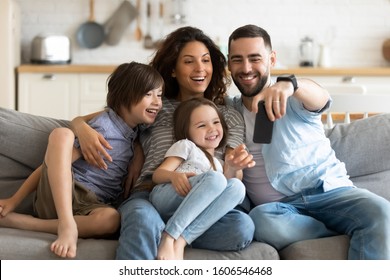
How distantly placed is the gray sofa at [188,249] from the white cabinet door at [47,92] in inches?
102

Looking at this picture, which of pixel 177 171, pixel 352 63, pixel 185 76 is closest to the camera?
pixel 177 171

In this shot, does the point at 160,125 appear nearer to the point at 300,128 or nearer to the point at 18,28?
the point at 300,128

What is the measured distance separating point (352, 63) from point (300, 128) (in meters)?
3.60

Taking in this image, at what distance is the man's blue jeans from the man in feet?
0.39

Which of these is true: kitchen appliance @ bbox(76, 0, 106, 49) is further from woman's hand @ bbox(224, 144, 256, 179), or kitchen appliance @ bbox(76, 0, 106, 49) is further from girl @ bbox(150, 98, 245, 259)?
woman's hand @ bbox(224, 144, 256, 179)

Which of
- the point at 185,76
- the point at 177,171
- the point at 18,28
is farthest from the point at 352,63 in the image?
the point at 177,171

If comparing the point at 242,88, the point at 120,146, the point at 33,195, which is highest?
the point at 242,88

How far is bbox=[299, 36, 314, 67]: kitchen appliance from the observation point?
18.2 ft

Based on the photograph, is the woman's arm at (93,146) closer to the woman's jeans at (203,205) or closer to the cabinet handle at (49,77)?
the woman's jeans at (203,205)

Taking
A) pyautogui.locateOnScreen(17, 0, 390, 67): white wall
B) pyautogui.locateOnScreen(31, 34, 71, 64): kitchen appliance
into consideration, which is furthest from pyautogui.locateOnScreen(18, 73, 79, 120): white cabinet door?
pyautogui.locateOnScreen(17, 0, 390, 67): white wall

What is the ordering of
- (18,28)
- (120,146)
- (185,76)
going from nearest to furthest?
(120,146) → (185,76) → (18,28)

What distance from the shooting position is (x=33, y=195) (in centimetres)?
246

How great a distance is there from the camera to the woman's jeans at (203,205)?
2.05m

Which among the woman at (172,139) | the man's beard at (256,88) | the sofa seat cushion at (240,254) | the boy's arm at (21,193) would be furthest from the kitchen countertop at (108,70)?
the sofa seat cushion at (240,254)
